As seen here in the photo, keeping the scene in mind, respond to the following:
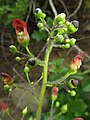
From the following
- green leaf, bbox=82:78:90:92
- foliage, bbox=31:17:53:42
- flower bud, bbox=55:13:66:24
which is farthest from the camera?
foliage, bbox=31:17:53:42

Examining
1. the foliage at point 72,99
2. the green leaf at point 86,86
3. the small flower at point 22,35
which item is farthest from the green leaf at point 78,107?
the small flower at point 22,35

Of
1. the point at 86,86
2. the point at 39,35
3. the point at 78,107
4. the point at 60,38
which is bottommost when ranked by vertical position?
the point at 60,38

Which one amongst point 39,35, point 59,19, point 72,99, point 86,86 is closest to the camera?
point 59,19

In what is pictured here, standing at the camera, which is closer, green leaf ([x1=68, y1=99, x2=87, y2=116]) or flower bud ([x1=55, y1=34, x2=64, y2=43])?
flower bud ([x1=55, y1=34, x2=64, y2=43])

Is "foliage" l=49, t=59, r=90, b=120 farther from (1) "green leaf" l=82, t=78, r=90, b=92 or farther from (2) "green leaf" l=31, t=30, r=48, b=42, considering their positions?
(2) "green leaf" l=31, t=30, r=48, b=42

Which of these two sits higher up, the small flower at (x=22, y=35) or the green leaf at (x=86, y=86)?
the green leaf at (x=86, y=86)

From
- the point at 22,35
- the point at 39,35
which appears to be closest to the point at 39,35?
the point at 39,35

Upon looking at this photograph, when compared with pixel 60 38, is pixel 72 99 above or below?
above

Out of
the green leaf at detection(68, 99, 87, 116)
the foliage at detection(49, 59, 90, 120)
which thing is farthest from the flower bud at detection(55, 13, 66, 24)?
the green leaf at detection(68, 99, 87, 116)

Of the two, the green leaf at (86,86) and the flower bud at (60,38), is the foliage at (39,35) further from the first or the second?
the flower bud at (60,38)

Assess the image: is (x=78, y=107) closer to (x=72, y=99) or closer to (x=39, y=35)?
(x=72, y=99)
